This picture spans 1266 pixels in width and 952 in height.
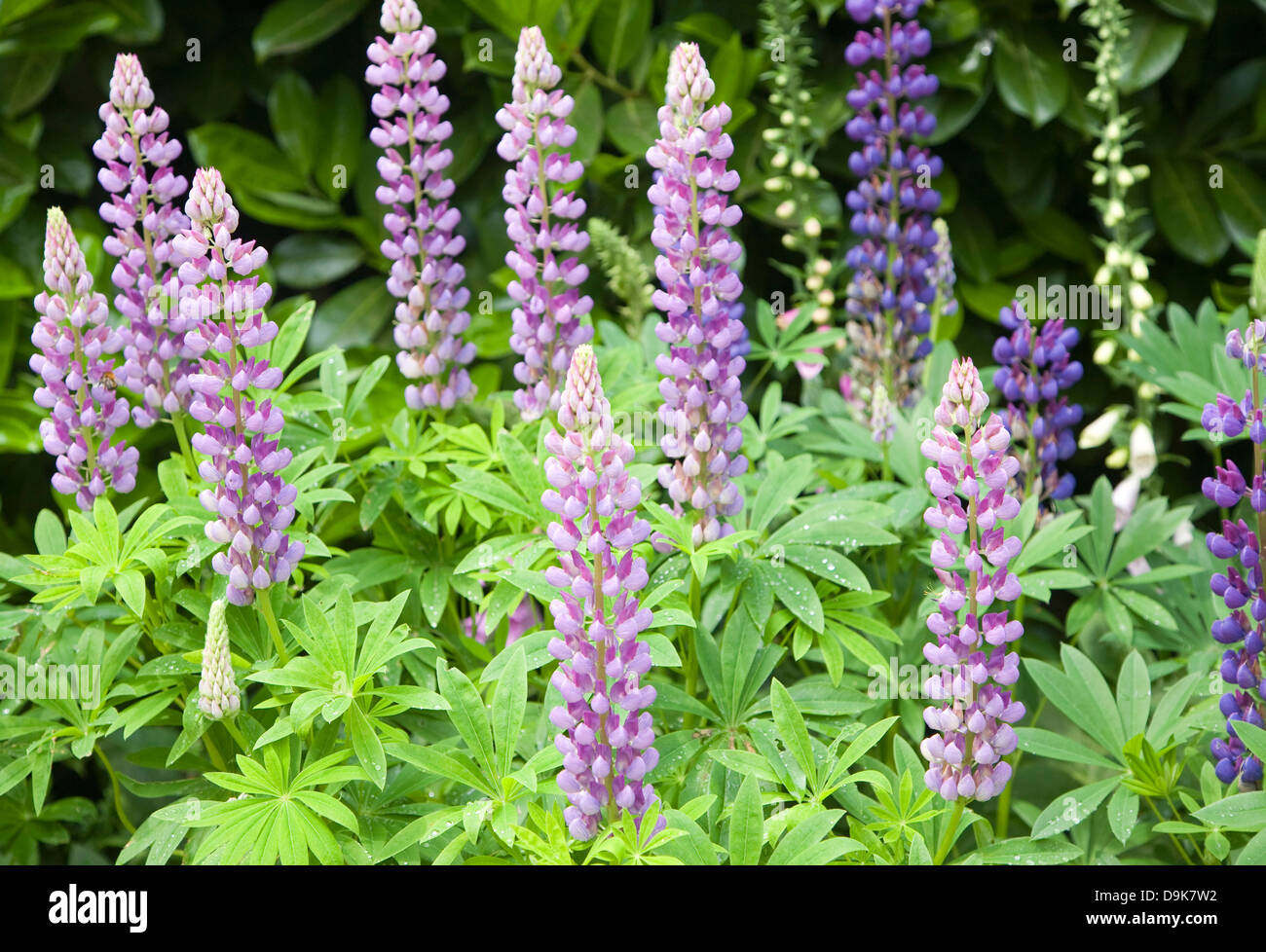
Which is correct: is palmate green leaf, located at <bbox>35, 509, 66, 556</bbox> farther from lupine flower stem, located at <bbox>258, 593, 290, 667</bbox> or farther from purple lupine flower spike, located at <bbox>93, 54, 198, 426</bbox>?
lupine flower stem, located at <bbox>258, 593, 290, 667</bbox>

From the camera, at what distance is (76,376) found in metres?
1.87

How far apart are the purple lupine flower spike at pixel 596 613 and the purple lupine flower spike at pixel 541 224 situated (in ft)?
1.94

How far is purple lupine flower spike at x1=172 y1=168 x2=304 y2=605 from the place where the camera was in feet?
5.32

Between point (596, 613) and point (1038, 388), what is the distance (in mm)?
1122

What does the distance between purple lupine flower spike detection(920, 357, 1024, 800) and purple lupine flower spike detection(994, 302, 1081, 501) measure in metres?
0.70

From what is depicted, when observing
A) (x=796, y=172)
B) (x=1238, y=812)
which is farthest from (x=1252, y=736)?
(x=796, y=172)

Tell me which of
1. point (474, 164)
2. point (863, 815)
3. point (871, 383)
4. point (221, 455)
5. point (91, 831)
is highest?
point (474, 164)

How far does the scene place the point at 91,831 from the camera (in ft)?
7.80

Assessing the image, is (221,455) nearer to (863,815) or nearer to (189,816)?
(189,816)

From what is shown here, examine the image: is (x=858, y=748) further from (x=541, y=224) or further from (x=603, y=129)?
(x=603, y=129)

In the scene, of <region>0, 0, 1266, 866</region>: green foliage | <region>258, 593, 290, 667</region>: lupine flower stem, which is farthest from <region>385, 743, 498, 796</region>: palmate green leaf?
<region>258, 593, 290, 667</region>: lupine flower stem

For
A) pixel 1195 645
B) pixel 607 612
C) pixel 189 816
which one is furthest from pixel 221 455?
pixel 1195 645

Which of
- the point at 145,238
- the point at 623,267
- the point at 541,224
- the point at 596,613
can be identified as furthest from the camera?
the point at 623,267

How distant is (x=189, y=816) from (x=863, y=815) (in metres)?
0.87
